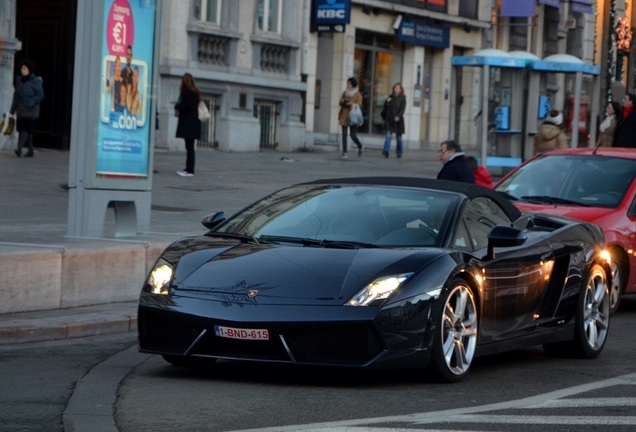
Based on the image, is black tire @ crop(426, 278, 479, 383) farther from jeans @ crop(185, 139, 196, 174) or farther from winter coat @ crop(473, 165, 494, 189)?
jeans @ crop(185, 139, 196, 174)

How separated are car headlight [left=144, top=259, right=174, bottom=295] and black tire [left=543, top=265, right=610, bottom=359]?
A: 299 centimetres

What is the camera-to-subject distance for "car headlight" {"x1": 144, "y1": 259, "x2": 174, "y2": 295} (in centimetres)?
879

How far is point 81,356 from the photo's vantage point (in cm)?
1006

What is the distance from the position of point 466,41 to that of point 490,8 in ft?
Result: 5.63

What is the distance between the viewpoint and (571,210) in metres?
14.0

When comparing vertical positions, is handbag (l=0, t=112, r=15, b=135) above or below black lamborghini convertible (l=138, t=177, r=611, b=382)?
above

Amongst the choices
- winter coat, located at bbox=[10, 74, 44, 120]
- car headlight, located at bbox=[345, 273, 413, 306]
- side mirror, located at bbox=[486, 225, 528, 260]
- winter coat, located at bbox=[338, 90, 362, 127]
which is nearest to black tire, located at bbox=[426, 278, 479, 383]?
car headlight, located at bbox=[345, 273, 413, 306]

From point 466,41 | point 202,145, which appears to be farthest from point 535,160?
point 466,41

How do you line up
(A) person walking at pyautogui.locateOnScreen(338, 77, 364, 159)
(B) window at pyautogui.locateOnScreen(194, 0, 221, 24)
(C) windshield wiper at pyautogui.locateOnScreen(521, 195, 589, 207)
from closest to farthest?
(C) windshield wiper at pyautogui.locateOnScreen(521, 195, 589, 207)
(B) window at pyautogui.locateOnScreen(194, 0, 221, 24)
(A) person walking at pyautogui.locateOnScreen(338, 77, 364, 159)

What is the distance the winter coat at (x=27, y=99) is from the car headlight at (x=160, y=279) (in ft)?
62.5

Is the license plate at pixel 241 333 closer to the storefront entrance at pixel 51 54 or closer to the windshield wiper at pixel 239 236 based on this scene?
the windshield wiper at pixel 239 236

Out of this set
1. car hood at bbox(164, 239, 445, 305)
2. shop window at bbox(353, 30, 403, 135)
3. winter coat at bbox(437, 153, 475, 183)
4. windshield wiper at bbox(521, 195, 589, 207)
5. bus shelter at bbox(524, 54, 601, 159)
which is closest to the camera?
car hood at bbox(164, 239, 445, 305)

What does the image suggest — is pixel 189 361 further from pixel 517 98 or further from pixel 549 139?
pixel 517 98

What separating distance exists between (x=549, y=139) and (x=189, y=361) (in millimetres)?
17514
